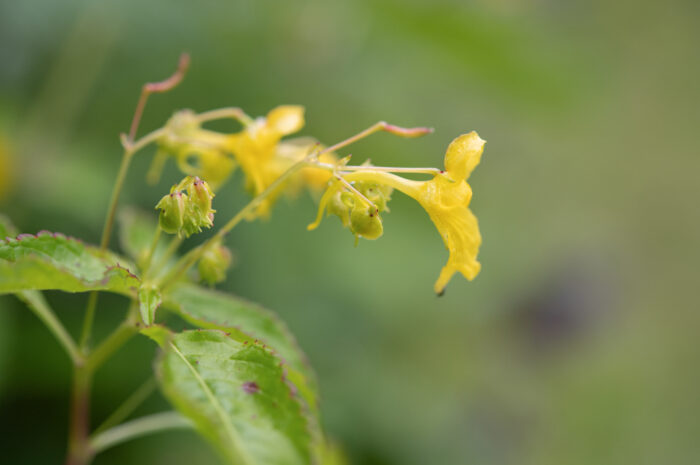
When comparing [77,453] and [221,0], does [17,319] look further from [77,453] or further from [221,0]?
[221,0]

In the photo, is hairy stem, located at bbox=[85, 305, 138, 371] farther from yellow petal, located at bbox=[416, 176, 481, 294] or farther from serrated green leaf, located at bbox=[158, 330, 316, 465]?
yellow petal, located at bbox=[416, 176, 481, 294]

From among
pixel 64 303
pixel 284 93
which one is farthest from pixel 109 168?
pixel 284 93

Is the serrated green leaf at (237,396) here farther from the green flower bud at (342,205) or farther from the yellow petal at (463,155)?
the yellow petal at (463,155)

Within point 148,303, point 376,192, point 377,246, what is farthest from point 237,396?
point 377,246

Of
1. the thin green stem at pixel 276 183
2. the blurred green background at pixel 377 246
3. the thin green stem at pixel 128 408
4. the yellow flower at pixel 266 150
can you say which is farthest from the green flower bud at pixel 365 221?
the blurred green background at pixel 377 246

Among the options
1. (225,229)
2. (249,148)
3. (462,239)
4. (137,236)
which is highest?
(462,239)

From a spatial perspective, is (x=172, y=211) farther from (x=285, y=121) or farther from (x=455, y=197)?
(x=455, y=197)
